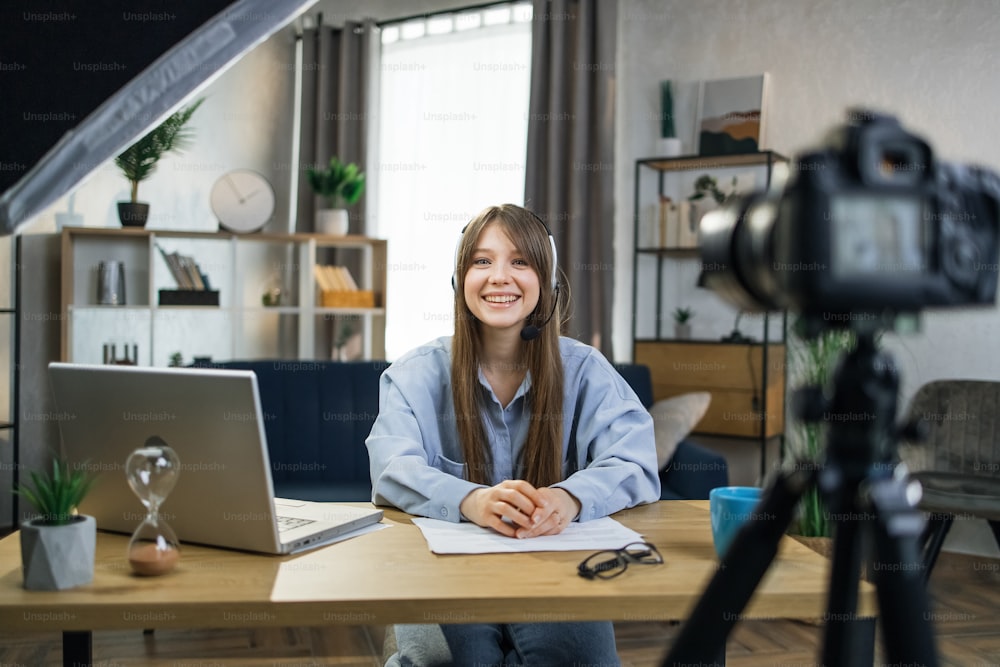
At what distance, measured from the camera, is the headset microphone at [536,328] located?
5.56 feet

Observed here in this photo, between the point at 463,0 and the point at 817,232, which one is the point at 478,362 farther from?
the point at 463,0

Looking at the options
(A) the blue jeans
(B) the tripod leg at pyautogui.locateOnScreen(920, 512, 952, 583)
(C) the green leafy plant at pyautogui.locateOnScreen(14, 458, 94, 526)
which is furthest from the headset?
(B) the tripod leg at pyautogui.locateOnScreen(920, 512, 952, 583)

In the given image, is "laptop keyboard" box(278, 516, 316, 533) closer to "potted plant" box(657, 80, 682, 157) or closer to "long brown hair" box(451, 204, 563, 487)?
"long brown hair" box(451, 204, 563, 487)

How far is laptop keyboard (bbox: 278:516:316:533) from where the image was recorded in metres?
1.25

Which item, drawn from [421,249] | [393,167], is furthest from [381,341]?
[393,167]

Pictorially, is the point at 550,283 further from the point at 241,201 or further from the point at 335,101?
the point at 335,101

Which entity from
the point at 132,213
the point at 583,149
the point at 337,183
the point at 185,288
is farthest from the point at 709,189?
the point at 132,213

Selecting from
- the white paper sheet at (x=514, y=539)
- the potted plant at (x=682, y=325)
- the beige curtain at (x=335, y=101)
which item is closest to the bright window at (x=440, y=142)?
the beige curtain at (x=335, y=101)

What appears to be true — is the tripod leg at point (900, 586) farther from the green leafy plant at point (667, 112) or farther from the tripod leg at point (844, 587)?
the green leafy plant at point (667, 112)

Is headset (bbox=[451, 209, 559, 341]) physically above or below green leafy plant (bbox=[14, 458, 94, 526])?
above

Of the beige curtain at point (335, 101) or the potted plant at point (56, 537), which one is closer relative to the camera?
the potted plant at point (56, 537)

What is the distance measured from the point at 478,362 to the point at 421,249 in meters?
3.17

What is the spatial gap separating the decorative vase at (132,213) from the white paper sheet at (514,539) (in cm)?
311

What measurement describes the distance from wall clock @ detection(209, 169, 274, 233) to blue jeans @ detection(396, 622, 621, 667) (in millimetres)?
3106
